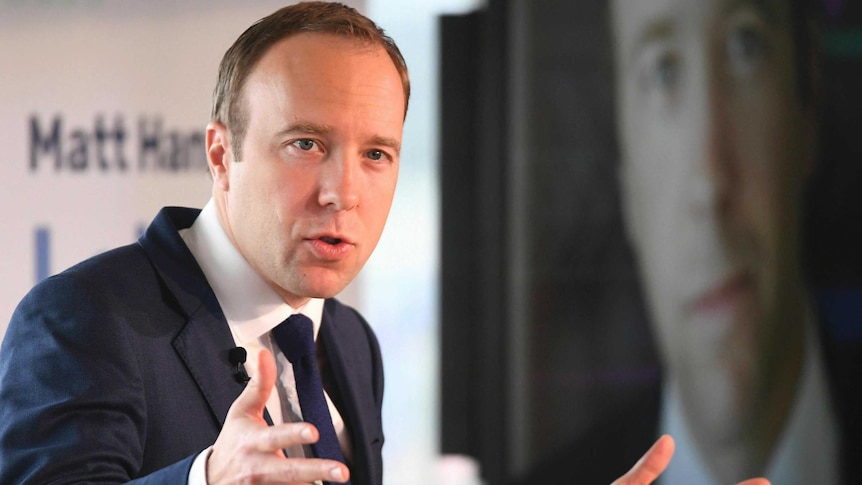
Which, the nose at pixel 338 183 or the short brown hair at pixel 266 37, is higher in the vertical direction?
the short brown hair at pixel 266 37

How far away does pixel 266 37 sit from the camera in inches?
69.3

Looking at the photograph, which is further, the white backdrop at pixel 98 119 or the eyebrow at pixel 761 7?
the eyebrow at pixel 761 7

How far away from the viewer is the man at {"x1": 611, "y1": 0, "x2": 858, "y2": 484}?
4625mm

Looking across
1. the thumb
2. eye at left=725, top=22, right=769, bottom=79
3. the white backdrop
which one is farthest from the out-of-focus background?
the thumb

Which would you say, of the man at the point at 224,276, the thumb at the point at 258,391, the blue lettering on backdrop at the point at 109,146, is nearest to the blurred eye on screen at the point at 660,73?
the blue lettering on backdrop at the point at 109,146

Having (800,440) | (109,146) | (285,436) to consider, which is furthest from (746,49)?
(285,436)

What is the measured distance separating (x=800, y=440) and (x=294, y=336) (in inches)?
141

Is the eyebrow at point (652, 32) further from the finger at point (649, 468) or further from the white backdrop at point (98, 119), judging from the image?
the finger at point (649, 468)

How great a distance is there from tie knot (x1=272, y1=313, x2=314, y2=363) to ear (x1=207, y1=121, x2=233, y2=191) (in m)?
0.28

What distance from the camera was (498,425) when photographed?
4.68m

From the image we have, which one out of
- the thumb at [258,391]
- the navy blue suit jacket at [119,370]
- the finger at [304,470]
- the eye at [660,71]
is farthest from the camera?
the eye at [660,71]

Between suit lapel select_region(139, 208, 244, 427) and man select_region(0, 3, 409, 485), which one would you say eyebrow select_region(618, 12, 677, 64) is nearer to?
man select_region(0, 3, 409, 485)

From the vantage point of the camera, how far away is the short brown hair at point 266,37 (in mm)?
1763

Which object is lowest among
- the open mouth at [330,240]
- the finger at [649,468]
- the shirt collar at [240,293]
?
the finger at [649,468]
